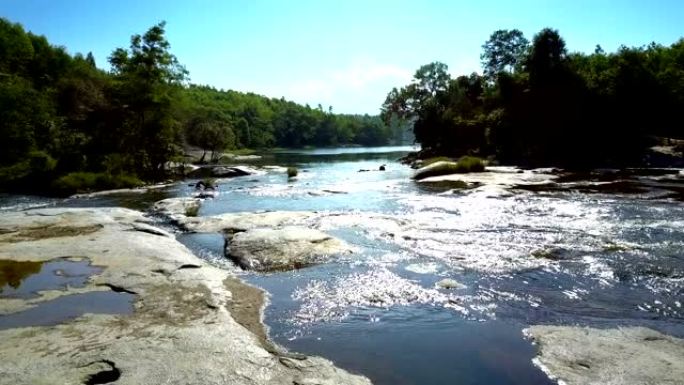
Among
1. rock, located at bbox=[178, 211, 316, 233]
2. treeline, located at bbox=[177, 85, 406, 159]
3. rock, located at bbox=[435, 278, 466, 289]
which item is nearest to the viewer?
rock, located at bbox=[435, 278, 466, 289]

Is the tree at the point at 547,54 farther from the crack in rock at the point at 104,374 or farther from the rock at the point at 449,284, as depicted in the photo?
the crack in rock at the point at 104,374

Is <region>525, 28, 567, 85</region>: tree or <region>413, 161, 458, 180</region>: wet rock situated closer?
<region>413, 161, 458, 180</region>: wet rock

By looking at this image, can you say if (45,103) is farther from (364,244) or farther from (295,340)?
(295,340)

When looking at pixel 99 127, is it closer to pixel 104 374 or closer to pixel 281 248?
pixel 281 248

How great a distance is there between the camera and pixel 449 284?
1027 centimetres

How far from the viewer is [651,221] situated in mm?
16203

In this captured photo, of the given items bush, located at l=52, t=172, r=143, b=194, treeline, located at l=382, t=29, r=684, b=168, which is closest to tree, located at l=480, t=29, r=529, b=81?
treeline, located at l=382, t=29, r=684, b=168

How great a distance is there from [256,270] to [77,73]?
69591 millimetres

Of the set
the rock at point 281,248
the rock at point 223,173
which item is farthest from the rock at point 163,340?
the rock at point 223,173

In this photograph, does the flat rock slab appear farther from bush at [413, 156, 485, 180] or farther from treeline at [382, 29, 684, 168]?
treeline at [382, 29, 684, 168]

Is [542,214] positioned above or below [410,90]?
below

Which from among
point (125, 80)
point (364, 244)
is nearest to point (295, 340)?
point (364, 244)

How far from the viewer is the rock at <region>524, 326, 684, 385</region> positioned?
19.8 ft

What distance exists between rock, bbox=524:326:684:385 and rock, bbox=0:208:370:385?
8.70 feet
